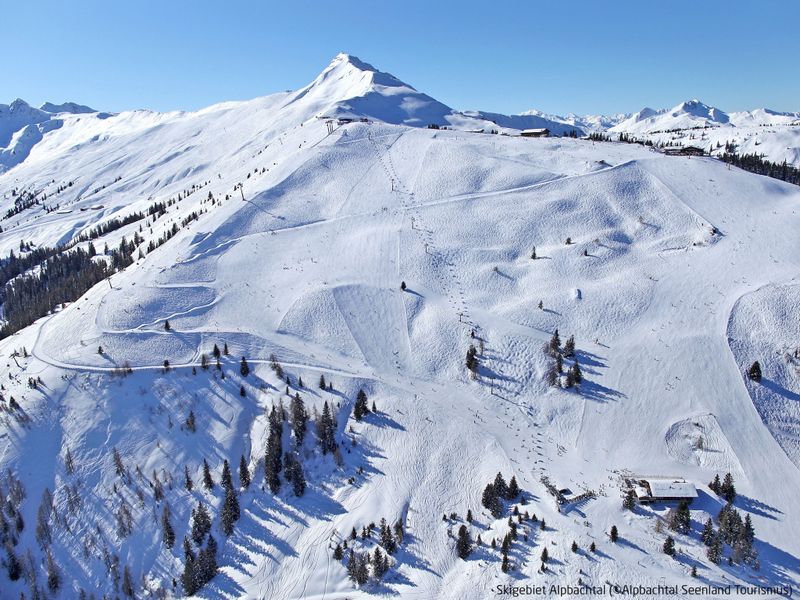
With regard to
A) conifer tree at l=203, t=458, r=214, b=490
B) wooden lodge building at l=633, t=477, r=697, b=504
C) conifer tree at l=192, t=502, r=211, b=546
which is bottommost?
conifer tree at l=192, t=502, r=211, b=546

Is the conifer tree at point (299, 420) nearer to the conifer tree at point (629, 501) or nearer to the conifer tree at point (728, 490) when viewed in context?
the conifer tree at point (629, 501)

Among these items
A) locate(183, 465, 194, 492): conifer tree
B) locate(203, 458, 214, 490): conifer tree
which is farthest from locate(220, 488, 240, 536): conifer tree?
locate(183, 465, 194, 492): conifer tree

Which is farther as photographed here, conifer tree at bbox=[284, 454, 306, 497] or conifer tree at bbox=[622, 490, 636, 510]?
conifer tree at bbox=[284, 454, 306, 497]

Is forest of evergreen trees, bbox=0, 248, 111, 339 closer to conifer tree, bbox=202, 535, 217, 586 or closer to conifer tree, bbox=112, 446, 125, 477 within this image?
conifer tree, bbox=112, 446, 125, 477

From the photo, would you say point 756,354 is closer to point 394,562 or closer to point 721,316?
point 721,316

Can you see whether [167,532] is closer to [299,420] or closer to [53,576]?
[53,576]

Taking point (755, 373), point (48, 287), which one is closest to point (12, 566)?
Result: point (755, 373)

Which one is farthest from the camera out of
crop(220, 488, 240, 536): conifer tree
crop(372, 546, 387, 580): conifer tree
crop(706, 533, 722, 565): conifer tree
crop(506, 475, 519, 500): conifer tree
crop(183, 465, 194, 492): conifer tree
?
crop(183, 465, 194, 492): conifer tree
